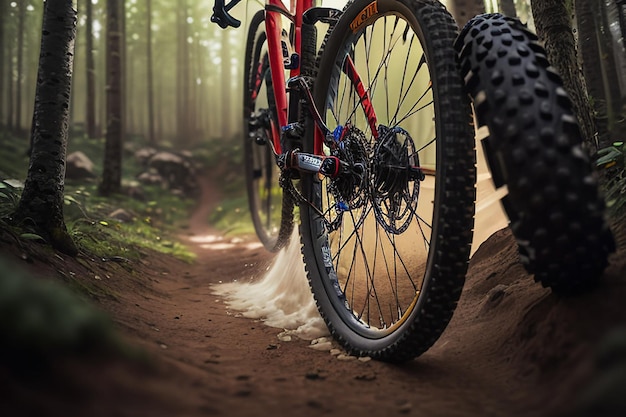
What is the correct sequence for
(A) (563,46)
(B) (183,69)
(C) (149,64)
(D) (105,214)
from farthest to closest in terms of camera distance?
1. (B) (183,69)
2. (C) (149,64)
3. (D) (105,214)
4. (A) (563,46)

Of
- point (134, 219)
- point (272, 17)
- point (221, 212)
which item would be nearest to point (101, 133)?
point (221, 212)

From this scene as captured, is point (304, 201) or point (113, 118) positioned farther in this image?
point (113, 118)

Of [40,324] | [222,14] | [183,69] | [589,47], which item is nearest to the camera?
A: [40,324]

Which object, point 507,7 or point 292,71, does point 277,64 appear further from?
point 507,7

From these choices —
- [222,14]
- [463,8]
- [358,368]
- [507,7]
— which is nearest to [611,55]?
[507,7]

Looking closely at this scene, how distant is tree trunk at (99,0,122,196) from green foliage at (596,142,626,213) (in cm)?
903

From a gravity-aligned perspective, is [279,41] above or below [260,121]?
above

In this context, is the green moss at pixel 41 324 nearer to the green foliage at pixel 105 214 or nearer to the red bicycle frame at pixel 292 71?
the red bicycle frame at pixel 292 71

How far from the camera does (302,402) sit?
1.46 meters

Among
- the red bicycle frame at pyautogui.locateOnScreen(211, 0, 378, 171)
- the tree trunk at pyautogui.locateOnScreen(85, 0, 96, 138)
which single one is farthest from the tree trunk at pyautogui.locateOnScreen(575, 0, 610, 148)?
the tree trunk at pyautogui.locateOnScreen(85, 0, 96, 138)


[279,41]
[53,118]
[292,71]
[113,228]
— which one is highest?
[279,41]

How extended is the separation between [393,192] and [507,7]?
5.16 m

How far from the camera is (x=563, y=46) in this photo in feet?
9.91

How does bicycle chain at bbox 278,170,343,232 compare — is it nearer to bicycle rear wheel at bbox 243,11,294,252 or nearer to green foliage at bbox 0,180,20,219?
bicycle rear wheel at bbox 243,11,294,252
